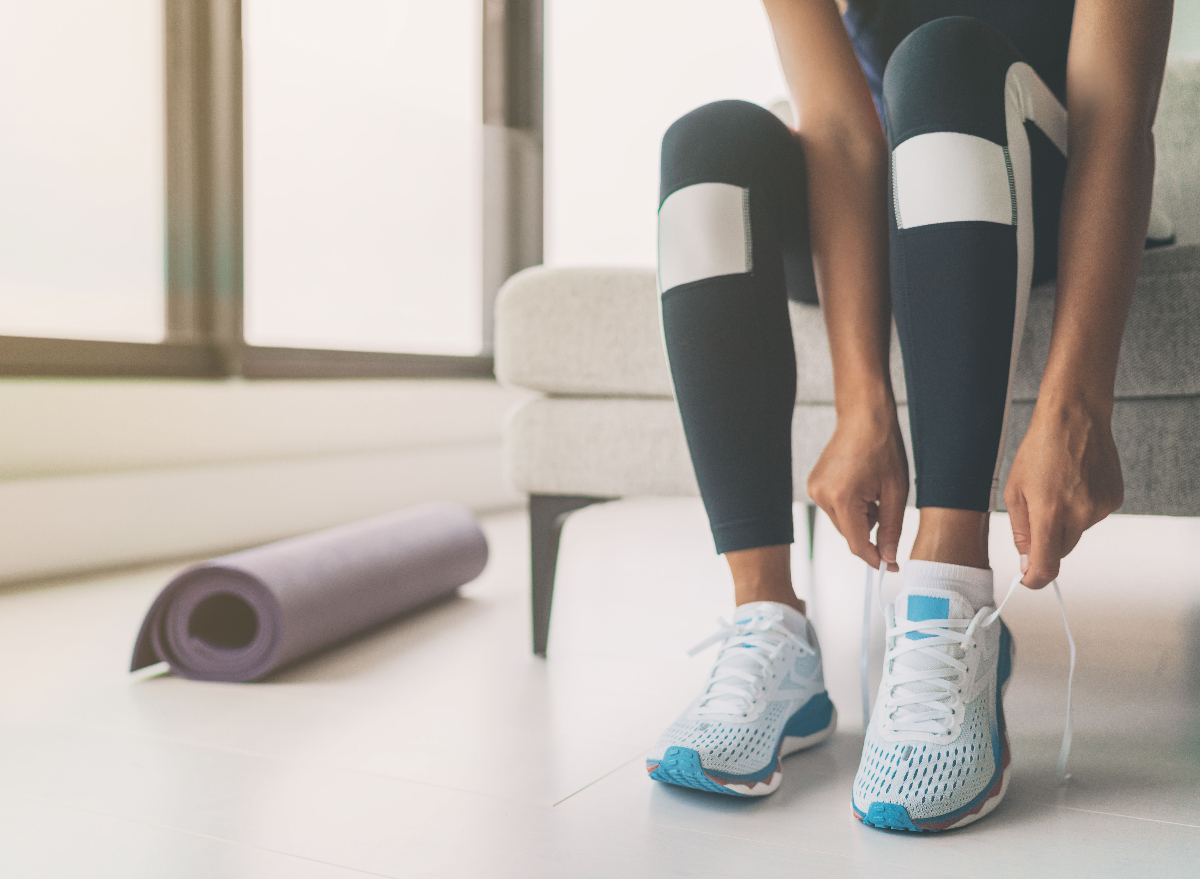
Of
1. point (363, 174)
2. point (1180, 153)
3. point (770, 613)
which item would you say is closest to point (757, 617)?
point (770, 613)

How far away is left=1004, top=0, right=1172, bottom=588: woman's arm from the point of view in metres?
0.66

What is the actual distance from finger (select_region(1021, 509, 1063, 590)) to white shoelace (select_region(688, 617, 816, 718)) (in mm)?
204

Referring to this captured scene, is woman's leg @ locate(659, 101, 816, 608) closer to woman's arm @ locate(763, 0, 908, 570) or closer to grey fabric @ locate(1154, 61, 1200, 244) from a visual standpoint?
woman's arm @ locate(763, 0, 908, 570)

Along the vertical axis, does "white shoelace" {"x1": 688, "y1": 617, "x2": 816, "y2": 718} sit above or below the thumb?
below

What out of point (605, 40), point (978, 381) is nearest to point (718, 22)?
point (605, 40)

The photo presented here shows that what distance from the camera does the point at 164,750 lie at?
32.6 inches

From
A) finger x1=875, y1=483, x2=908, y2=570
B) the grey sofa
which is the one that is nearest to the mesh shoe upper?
finger x1=875, y1=483, x2=908, y2=570

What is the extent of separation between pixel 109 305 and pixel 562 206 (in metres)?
2.06

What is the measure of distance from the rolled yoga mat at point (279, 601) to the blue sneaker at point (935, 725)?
690mm

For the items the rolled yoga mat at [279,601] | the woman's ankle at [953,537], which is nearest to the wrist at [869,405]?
the woman's ankle at [953,537]

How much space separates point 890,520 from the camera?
2.48 ft

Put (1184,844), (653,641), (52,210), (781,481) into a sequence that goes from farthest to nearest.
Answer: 1. (52,210)
2. (653,641)
3. (781,481)
4. (1184,844)

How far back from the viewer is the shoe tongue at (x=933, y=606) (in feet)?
2.25

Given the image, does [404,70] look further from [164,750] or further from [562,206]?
[164,750]
